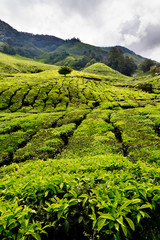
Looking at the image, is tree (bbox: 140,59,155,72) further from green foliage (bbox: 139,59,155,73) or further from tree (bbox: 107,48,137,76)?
tree (bbox: 107,48,137,76)

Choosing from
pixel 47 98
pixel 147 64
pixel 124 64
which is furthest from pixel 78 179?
pixel 124 64

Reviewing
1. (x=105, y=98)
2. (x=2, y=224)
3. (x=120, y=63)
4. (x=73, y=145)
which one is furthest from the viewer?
(x=120, y=63)

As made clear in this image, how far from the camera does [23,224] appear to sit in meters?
3.60

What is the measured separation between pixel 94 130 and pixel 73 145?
16.9ft

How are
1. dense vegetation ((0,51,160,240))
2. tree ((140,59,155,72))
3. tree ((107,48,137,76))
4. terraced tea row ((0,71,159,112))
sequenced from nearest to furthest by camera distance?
dense vegetation ((0,51,160,240))
terraced tea row ((0,71,159,112))
tree ((140,59,155,72))
tree ((107,48,137,76))

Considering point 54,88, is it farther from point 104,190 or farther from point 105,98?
point 104,190

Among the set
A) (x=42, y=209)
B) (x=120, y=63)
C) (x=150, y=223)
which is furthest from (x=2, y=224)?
(x=120, y=63)

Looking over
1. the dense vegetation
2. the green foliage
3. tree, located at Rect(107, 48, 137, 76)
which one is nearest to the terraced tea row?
the dense vegetation

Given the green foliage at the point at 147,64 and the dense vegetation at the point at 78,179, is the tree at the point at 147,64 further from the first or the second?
the dense vegetation at the point at 78,179

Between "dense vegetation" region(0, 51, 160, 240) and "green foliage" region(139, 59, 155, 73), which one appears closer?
"dense vegetation" region(0, 51, 160, 240)

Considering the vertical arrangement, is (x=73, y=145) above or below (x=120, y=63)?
below

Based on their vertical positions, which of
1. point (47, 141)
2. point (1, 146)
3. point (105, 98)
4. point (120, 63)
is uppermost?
point (120, 63)

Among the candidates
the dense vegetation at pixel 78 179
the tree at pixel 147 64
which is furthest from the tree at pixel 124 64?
the dense vegetation at pixel 78 179

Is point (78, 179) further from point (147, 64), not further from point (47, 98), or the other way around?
point (147, 64)
